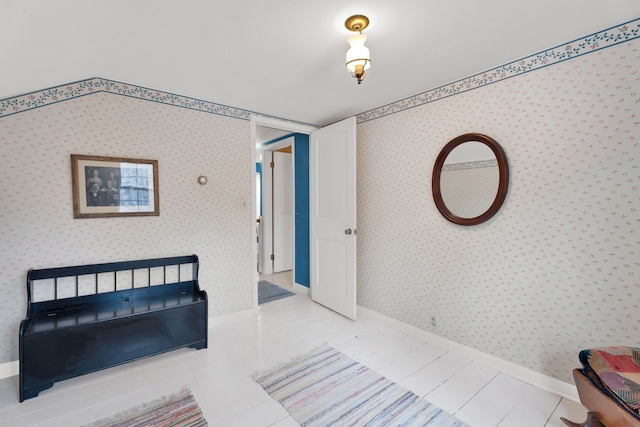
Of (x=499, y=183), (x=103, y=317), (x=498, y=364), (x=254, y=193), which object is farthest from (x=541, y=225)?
(x=103, y=317)

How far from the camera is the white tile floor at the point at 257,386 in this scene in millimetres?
1701

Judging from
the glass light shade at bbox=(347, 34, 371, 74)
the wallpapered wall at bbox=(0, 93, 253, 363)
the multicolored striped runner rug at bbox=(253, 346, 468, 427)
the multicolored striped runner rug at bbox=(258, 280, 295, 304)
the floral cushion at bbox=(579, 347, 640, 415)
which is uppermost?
the glass light shade at bbox=(347, 34, 371, 74)

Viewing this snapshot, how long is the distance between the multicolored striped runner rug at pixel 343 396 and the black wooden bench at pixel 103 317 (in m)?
0.83

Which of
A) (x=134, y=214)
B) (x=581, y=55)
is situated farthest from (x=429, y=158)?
(x=134, y=214)

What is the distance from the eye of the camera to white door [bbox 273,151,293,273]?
4992 mm

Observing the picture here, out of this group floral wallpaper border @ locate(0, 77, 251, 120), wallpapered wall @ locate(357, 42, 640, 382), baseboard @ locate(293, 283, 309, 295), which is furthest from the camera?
baseboard @ locate(293, 283, 309, 295)

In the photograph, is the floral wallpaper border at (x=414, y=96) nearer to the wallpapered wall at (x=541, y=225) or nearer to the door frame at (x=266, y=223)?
the wallpapered wall at (x=541, y=225)

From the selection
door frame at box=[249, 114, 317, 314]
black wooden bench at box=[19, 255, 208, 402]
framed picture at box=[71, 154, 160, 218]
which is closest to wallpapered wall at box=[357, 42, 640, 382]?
door frame at box=[249, 114, 317, 314]

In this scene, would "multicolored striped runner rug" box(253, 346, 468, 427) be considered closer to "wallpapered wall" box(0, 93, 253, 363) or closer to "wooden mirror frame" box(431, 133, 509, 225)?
"wallpapered wall" box(0, 93, 253, 363)

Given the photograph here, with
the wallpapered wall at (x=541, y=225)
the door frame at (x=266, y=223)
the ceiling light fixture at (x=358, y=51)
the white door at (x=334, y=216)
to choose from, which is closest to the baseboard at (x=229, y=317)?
the white door at (x=334, y=216)

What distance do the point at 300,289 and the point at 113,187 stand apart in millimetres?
2624

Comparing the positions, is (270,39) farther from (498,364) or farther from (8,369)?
(8,369)

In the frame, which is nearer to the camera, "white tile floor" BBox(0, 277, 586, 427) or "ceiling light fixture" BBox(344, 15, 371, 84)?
"ceiling light fixture" BBox(344, 15, 371, 84)

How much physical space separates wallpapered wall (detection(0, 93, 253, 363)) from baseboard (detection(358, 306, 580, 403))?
5.74 ft
